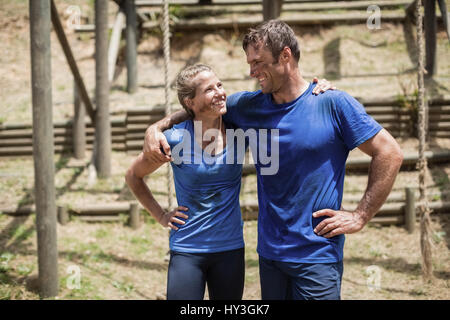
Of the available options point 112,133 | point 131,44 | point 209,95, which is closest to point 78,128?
point 112,133

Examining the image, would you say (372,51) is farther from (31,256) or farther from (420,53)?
(31,256)

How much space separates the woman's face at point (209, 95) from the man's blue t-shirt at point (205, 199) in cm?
18

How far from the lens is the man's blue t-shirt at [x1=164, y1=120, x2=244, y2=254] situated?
2510 mm

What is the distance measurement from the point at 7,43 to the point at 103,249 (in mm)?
7881

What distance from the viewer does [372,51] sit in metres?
9.88

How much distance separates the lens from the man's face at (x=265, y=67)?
2.38 metres

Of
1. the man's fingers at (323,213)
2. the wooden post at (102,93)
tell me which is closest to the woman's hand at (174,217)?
the man's fingers at (323,213)

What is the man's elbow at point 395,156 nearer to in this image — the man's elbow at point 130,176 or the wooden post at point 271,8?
the man's elbow at point 130,176

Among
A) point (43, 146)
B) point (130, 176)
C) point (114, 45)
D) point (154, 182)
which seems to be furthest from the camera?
point (114, 45)

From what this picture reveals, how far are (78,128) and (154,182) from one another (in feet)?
5.85

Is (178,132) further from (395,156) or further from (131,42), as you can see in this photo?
(131,42)

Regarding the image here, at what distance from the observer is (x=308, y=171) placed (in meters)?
2.35

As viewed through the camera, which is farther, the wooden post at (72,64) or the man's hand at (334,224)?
the wooden post at (72,64)
